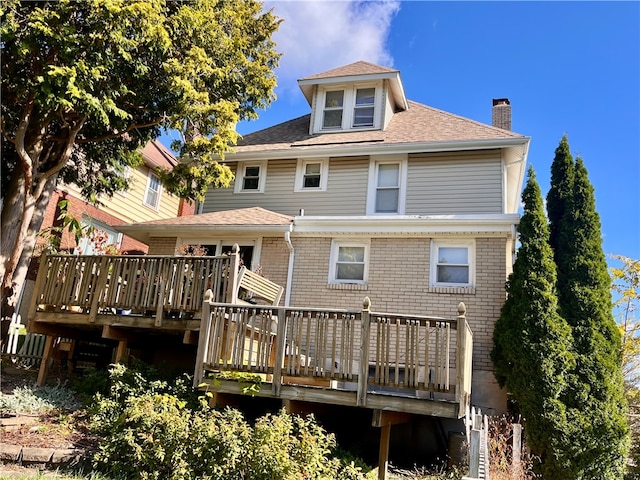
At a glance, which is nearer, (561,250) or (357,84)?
(561,250)

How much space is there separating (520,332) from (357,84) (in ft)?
29.2

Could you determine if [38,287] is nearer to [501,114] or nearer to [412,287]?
[412,287]

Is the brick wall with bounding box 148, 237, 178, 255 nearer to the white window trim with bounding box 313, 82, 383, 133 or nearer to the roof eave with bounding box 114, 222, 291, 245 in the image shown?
the roof eave with bounding box 114, 222, 291, 245

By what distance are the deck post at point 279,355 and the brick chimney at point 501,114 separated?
1027 cm

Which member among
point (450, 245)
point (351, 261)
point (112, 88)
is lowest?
point (351, 261)

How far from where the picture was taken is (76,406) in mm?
7562

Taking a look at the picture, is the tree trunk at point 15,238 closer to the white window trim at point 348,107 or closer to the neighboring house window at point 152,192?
the neighboring house window at point 152,192

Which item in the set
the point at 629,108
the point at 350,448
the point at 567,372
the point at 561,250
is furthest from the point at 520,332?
the point at 629,108

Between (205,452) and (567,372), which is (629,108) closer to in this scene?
(567,372)

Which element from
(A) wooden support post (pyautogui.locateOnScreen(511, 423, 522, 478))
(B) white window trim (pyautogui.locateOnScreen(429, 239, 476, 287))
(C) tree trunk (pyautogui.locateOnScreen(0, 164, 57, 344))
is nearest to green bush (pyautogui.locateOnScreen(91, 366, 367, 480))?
(A) wooden support post (pyautogui.locateOnScreen(511, 423, 522, 478))

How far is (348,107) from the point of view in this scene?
14422 mm

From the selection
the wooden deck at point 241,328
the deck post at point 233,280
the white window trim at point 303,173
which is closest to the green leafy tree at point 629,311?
the wooden deck at point 241,328

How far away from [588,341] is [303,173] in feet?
27.4

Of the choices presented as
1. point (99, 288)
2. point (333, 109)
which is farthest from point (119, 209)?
point (333, 109)
